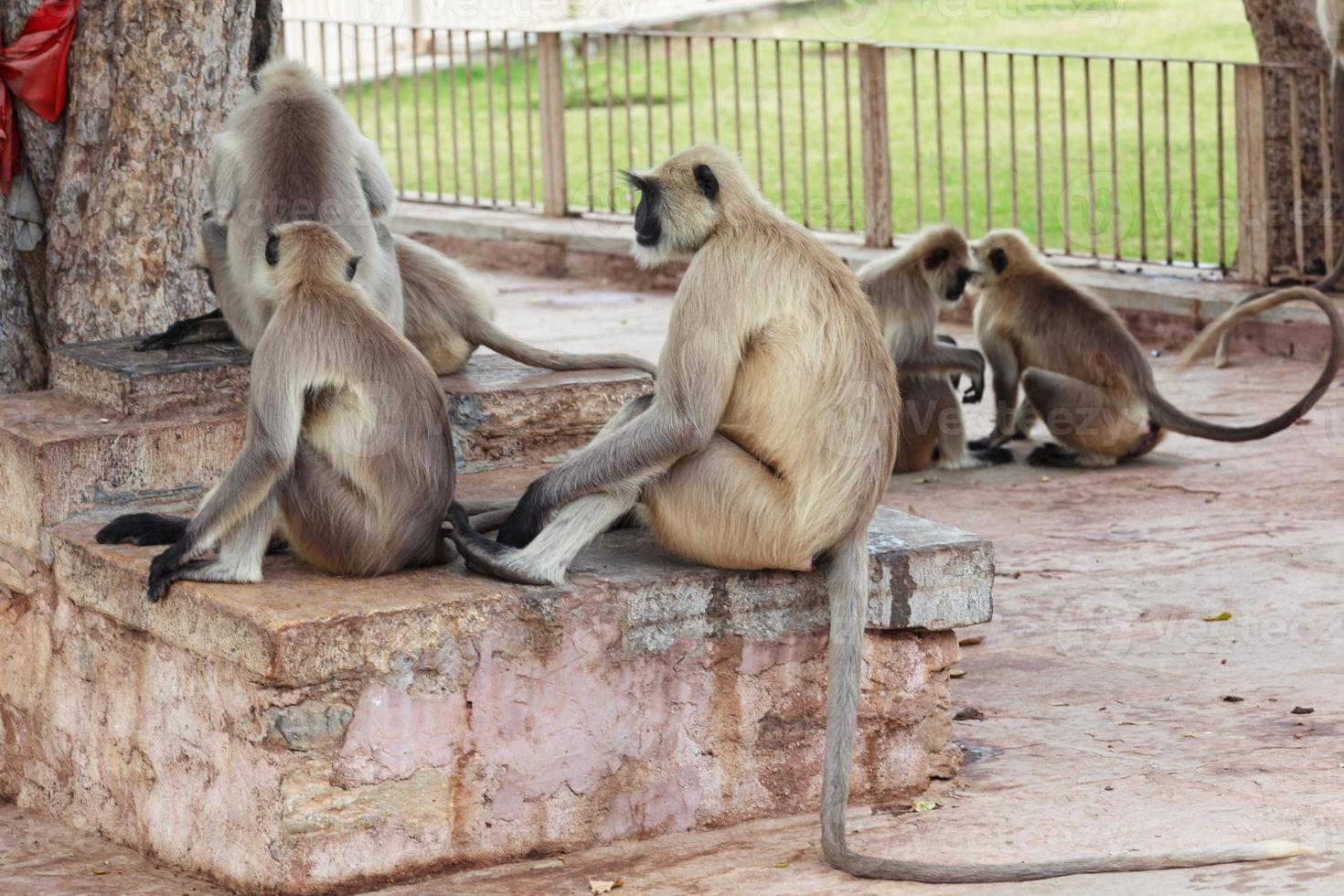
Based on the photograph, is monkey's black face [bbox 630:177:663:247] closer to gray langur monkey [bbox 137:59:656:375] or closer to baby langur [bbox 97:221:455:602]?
baby langur [bbox 97:221:455:602]

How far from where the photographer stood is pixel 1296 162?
891cm

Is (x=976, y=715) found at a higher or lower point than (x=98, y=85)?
lower

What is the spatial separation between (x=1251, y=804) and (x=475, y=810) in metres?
1.50

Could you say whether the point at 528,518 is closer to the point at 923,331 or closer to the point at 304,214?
the point at 304,214

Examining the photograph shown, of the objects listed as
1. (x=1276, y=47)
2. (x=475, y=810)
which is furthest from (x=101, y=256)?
(x=1276, y=47)

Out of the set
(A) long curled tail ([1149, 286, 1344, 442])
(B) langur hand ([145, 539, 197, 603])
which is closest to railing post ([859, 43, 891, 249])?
(A) long curled tail ([1149, 286, 1344, 442])

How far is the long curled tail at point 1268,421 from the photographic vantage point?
621cm

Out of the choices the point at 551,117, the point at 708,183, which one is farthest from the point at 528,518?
the point at 551,117

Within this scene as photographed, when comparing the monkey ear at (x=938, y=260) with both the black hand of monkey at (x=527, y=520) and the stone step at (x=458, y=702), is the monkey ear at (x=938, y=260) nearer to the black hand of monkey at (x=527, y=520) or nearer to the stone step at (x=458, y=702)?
the stone step at (x=458, y=702)

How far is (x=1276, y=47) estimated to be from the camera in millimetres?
8984

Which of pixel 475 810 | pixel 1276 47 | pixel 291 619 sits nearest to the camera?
pixel 291 619

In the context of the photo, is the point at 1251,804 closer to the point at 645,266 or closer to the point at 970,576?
the point at 970,576

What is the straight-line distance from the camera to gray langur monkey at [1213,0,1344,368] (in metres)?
8.15

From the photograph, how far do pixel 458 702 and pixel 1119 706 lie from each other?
68.0 inches
